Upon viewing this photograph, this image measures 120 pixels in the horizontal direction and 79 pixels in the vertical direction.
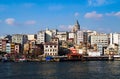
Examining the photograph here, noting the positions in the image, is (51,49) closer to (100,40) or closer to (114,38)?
(100,40)

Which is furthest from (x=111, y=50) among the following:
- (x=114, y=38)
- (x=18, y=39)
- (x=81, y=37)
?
(x=18, y=39)

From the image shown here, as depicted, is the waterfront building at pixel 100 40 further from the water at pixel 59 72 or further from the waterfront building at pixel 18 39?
the water at pixel 59 72

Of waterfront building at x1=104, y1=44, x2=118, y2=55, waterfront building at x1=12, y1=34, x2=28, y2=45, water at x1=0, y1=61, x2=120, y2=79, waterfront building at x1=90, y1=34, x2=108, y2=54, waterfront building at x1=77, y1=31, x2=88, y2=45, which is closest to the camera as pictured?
water at x1=0, y1=61, x2=120, y2=79

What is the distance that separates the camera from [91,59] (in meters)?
95.6

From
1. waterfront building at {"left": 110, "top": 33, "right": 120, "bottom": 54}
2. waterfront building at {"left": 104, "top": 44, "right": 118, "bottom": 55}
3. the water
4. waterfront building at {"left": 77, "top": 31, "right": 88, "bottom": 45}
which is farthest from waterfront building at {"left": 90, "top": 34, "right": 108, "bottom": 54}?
the water

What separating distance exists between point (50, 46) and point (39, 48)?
5.03 m

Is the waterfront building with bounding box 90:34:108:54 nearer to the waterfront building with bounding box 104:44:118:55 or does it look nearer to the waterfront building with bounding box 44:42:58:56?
the waterfront building with bounding box 104:44:118:55

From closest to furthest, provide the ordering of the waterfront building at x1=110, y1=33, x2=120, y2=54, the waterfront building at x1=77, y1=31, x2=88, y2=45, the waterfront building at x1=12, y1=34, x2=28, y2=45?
1. the waterfront building at x1=110, y1=33, x2=120, y2=54
2. the waterfront building at x1=12, y1=34, x2=28, y2=45
3. the waterfront building at x1=77, y1=31, x2=88, y2=45

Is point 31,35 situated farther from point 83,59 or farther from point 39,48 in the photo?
point 83,59

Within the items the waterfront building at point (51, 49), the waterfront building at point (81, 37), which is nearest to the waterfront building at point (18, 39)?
the waterfront building at point (81, 37)

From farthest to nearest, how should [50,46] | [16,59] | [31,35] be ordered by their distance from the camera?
[31,35] < [50,46] < [16,59]

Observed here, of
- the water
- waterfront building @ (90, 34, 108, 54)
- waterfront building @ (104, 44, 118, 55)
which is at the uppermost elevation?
waterfront building @ (90, 34, 108, 54)

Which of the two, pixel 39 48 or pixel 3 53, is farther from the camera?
pixel 39 48

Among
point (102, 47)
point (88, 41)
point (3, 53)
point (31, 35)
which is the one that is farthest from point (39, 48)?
point (31, 35)
